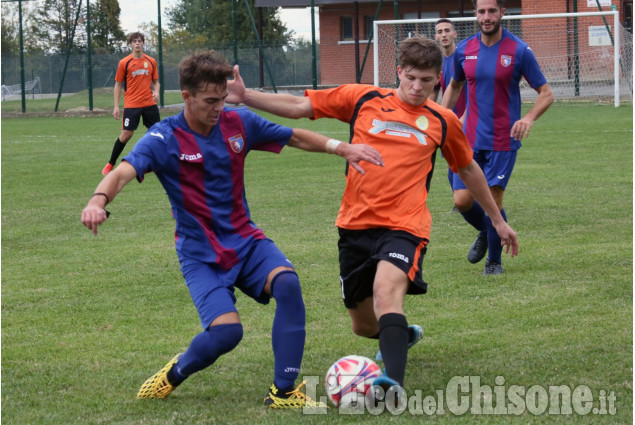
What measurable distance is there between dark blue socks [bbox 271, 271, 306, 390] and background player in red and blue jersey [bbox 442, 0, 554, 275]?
300 centimetres

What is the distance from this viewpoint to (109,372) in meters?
4.74

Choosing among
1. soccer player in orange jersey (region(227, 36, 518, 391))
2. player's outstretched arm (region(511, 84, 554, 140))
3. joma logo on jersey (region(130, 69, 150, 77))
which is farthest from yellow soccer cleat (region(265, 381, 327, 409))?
joma logo on jersey (region(130, 69, 150, 77))

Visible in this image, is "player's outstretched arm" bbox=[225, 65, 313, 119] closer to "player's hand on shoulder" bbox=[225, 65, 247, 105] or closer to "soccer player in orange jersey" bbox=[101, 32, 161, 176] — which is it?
"player's hand on shoulder" bbox=[225, 65, 247, 105]

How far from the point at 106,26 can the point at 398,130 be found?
31146 mm

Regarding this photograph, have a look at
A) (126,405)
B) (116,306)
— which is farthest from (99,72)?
(126,405)

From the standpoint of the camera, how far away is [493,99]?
281 inches

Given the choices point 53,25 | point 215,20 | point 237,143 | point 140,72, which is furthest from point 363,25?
point 237,143

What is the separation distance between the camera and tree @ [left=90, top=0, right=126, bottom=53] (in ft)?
104

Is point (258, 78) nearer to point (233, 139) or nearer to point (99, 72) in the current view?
point (99, 72)

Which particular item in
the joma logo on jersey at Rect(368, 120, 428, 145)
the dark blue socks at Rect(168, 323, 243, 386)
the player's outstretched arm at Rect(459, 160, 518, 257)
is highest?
the joma logo on jersey at Rect(368, 120, 428, 145)

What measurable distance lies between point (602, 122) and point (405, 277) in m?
15.8

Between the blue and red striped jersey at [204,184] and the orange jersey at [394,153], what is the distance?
1.97 ft

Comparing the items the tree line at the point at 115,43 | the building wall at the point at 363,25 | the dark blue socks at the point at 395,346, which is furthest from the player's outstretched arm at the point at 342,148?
the tree line at the point at 115,43

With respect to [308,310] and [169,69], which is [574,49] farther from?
[308,310]
